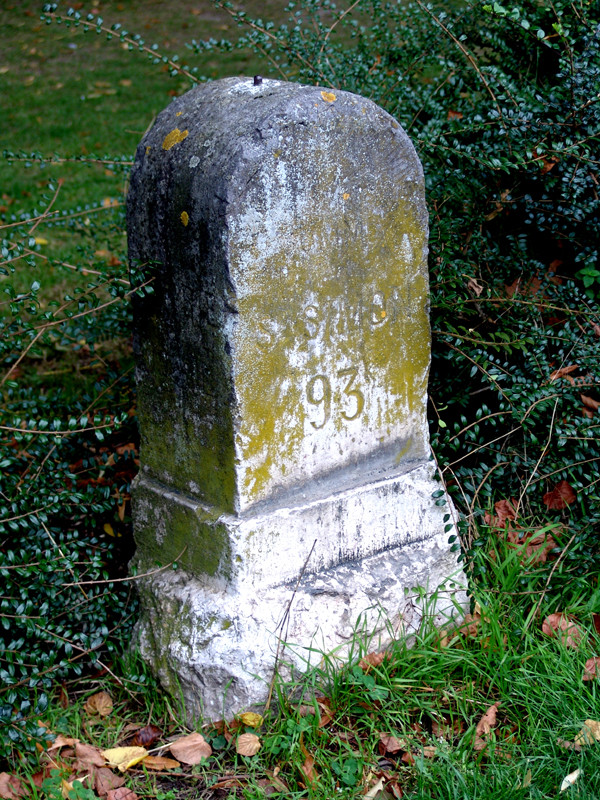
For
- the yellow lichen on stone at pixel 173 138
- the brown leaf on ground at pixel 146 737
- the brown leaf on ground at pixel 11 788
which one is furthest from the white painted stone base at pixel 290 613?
the yellow lichen on stone at pixel 173 138

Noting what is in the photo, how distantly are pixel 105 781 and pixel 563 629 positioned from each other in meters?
1.42

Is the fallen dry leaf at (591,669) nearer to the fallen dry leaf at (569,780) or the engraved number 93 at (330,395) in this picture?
the fallen dry leaf at (569,780)

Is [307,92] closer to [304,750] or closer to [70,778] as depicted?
[304,750]

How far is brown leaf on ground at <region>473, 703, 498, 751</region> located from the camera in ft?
7.10

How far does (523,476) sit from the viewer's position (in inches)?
115

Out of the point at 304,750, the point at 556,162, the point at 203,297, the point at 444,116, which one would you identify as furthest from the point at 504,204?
the point at 304,750

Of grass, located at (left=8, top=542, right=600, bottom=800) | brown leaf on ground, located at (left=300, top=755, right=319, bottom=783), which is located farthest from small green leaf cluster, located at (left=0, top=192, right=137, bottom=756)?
brown leaf on ground, located at (left=300, top=755, right=319, bottom=783)

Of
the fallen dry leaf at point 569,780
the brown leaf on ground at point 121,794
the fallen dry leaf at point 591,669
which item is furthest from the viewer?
the fallen dry leaf at point 591,669

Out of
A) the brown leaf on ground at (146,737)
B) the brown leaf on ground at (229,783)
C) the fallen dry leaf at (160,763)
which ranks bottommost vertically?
the brown leaf on ground at (146,737)

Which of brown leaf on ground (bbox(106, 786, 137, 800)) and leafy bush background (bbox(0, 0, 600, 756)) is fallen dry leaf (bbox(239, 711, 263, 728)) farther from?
leafy bush background (bbox(0, 0, 600, 756))

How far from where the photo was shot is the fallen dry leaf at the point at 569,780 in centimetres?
197

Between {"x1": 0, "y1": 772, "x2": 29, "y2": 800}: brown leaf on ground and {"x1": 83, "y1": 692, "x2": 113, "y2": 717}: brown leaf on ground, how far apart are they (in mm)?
311

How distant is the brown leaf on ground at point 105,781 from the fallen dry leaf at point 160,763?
76mm

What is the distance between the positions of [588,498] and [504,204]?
1.15 meters
